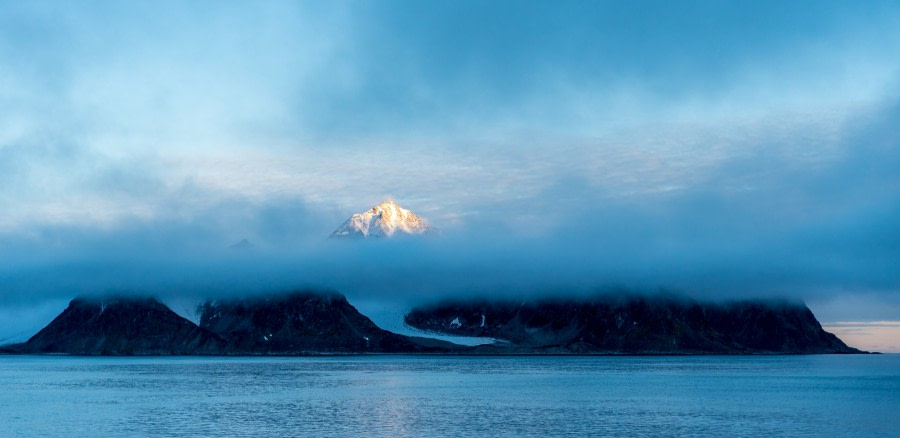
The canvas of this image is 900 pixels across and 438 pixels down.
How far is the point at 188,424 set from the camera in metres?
92.4

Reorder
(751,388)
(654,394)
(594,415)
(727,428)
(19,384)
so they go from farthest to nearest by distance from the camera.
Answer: (19,384), (751,388), (654,394), (594,415), (727,428)

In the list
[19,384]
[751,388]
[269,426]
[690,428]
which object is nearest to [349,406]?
[269,426]

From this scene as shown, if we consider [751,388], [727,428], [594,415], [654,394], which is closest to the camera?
[727,428]

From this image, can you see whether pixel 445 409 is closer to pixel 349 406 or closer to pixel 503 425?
pixel 349 406

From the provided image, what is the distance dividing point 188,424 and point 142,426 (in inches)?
174

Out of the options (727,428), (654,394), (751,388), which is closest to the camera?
(727,428)

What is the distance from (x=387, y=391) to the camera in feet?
494

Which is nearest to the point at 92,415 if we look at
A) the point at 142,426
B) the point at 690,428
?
the point at 142,426

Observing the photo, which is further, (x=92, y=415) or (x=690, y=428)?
(x=92, y=415)

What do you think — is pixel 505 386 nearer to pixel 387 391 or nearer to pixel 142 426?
pixel 387 391

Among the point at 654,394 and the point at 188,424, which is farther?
the point at 654,394

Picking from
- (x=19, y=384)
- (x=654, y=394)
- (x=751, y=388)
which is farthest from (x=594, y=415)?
(x=19, y=384)

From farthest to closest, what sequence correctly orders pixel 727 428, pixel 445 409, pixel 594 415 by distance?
pixel 445 409, pixel 594 415, pixel 727 428

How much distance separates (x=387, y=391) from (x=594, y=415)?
5392cm
